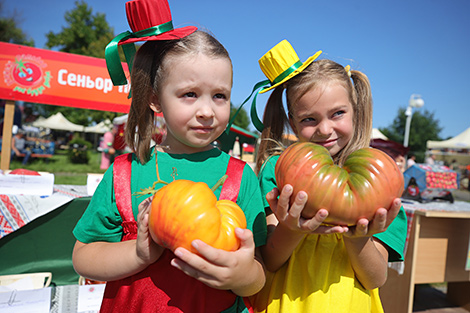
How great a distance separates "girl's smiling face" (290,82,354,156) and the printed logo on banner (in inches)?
118

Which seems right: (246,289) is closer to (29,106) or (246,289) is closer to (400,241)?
(400,241)

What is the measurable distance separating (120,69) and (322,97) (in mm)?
1004

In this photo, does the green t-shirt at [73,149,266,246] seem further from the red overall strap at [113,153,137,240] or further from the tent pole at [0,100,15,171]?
the tent pole at [0,100,15,171]

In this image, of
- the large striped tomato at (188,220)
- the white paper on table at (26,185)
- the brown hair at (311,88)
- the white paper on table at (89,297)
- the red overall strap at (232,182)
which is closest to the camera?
the large striped tomato at (188,220)

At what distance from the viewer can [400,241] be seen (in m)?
1.53

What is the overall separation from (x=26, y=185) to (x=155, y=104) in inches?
85.1

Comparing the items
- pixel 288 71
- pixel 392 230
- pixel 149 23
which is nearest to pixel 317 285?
pixel 392 230

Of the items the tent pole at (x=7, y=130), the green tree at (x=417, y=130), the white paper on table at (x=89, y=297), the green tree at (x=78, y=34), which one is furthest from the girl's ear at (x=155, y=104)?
the green tree at (x=417, y=130)

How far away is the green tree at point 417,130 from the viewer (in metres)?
49.3

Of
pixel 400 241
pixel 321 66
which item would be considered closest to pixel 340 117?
pixel 321 66

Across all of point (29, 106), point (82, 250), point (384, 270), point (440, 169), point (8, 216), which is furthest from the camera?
point (29, 106)

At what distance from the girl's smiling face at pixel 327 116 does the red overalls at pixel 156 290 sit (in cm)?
63

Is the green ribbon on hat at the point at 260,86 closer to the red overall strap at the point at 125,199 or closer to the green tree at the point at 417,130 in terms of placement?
the red overall strap at the point at 125,199

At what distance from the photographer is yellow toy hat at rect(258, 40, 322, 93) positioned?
166cm
